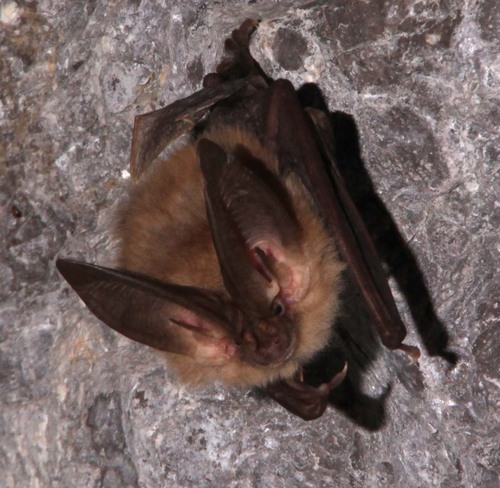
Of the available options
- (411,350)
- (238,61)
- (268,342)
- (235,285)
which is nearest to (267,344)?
(268,342)

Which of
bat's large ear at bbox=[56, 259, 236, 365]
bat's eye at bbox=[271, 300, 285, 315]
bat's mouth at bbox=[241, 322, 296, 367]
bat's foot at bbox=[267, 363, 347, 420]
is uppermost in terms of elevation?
bat's large ear at bbox=[56, 259, 236, 365]

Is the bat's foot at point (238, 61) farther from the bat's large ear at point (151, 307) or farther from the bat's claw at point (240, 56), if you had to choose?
→ the bat's large ear at point (151, 307)

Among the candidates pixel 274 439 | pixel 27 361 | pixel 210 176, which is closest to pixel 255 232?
pixel 210 176

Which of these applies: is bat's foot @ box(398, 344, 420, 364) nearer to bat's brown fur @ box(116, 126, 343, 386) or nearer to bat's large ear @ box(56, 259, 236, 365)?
bat's brown fur @ box(116, 126, 343, 386)

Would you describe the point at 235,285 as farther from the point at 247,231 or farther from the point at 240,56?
the point at 240,56

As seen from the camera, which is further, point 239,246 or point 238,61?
point 238,61

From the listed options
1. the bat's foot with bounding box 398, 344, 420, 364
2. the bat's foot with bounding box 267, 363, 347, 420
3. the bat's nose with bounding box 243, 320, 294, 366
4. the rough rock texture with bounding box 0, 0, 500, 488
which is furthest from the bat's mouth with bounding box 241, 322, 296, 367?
the rough rock texture with bounding box 0, 0, 500, 488

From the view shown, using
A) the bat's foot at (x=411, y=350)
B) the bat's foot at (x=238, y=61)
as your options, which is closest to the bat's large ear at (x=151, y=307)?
the bat's foot at (x=411, y=350)
